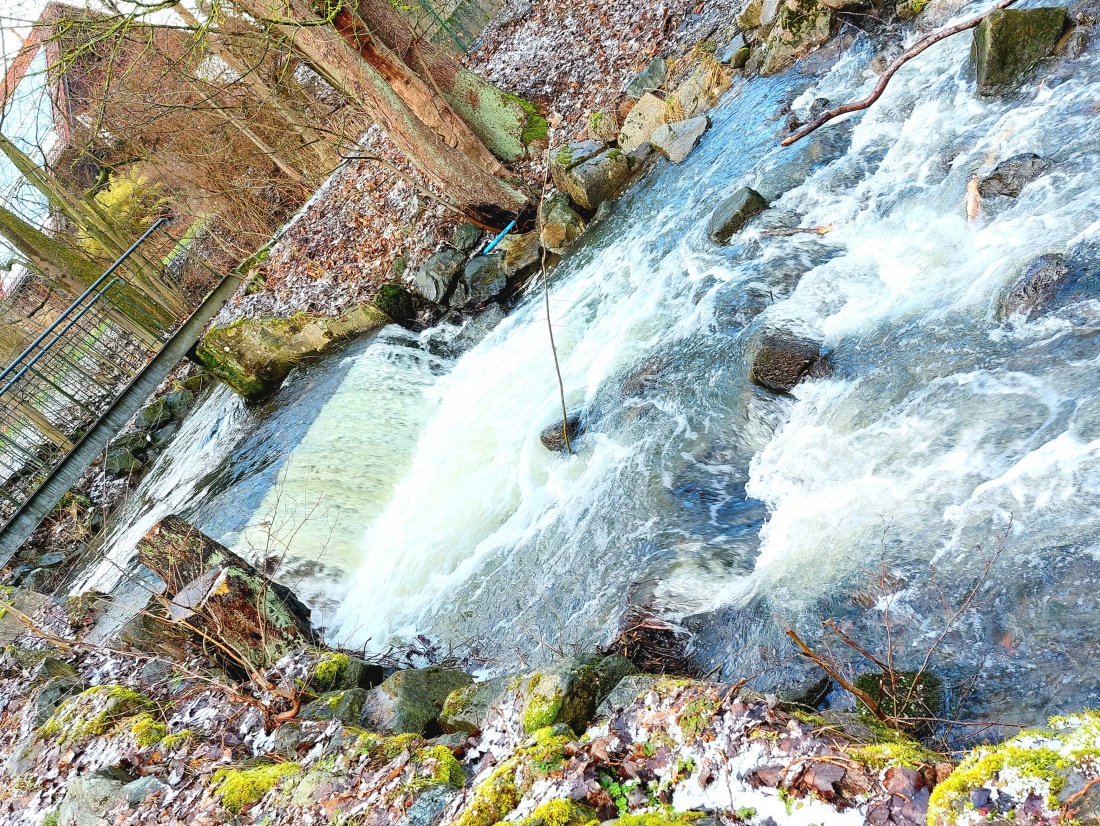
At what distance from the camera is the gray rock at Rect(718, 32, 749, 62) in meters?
9.17

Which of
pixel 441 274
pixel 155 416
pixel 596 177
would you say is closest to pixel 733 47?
pixel 596 177

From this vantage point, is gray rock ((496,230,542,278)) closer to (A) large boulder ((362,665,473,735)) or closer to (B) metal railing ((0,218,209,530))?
(B) metal railing ((0,218,209,530))

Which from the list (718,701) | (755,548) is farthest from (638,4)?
(718,701)

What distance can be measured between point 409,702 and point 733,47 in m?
9.24

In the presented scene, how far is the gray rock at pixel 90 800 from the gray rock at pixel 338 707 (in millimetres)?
1031

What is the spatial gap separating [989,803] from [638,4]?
12.2 metres

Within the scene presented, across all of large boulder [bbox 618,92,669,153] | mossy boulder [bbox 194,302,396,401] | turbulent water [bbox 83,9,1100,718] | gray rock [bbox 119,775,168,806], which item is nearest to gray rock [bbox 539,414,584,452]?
turbulent water [bbox 83,9,1100,718]

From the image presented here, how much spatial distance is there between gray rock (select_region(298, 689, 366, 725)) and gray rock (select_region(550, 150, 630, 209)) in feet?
24.1

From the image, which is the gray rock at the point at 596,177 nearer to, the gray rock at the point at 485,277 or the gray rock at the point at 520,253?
the gray rock at the point at 520,253

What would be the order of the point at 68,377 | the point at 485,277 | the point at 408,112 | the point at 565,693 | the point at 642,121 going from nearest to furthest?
1. the point at 565,693
2. the point at 408,112
3. the point at 642,121
4. the point at 485,277
5. the point at 68,377

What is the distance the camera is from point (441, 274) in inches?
402

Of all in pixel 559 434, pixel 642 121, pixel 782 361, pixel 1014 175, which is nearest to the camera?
pixel 1014 175

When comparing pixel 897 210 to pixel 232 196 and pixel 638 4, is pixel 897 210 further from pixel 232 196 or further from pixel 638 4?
pixel 232 196

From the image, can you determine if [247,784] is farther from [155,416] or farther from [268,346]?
[155,416]
